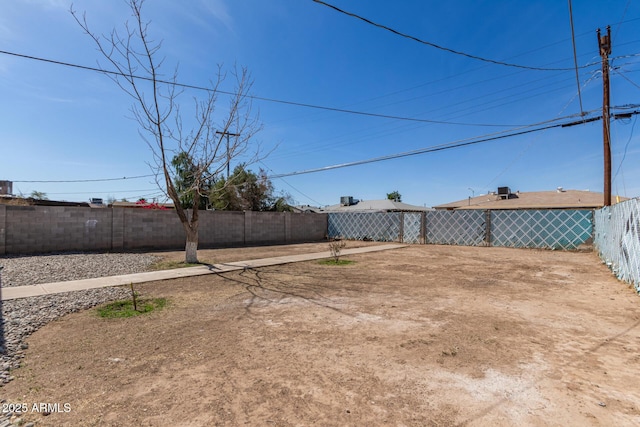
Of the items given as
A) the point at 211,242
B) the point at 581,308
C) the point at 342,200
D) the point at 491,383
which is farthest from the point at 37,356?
the point at 342,200

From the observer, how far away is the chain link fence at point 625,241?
6039 mm

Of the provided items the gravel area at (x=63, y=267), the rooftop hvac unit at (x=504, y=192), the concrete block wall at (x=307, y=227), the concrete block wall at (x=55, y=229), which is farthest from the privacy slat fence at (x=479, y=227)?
the concrete block wall at (x=55, y=229)

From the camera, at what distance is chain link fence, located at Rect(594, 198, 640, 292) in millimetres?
6039

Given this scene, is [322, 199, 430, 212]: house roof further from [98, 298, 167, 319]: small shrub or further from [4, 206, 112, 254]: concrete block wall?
[98, 298, 167, 319]: small shrub

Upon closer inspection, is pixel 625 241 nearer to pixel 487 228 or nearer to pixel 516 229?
pixel 516 229

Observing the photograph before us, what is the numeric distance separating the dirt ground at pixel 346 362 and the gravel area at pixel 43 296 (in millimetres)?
199

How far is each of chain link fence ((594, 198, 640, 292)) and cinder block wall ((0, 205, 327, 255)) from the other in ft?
51.7

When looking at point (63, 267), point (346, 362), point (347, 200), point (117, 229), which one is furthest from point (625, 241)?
point (347, 200)

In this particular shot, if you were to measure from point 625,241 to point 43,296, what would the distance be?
12.2m

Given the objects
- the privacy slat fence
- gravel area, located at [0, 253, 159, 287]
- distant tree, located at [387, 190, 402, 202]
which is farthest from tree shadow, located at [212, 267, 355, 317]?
distant tree, located at [387, 190, 402, 202]

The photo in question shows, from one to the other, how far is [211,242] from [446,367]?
15.5 metres

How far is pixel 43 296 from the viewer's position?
18.5ft

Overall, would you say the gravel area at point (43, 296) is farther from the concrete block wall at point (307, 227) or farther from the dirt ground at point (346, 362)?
the concrete block wall at point (307, 227)

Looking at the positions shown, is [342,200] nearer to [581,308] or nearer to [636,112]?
[636,112]
